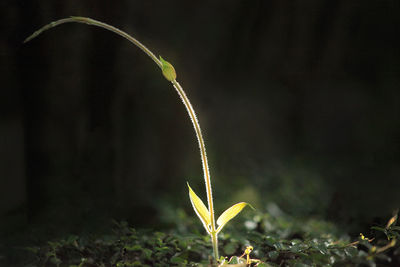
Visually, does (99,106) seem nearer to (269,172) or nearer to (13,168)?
(13,168)

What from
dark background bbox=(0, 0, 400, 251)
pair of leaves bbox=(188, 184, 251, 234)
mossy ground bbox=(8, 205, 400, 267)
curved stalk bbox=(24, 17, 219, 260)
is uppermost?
dark background bbox=(0, 0, 400, 251)

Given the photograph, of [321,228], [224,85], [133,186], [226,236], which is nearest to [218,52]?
[224,85]

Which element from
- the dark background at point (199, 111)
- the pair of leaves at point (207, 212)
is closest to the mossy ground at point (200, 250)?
the pair of leaves at point (207, 212)

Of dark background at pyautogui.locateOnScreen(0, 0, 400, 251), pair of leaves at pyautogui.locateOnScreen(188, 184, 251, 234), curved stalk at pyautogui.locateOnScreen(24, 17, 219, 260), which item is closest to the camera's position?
curved stalk at pyautogui.locateOnScreen(24, 17, 219, 260)

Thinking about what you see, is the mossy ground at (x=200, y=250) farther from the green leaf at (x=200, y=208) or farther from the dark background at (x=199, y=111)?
the dark background at (x=199, y=111)

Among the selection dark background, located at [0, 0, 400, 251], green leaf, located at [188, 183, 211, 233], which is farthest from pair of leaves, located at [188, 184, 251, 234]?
dark background, located at [0, 0, 400, 251]

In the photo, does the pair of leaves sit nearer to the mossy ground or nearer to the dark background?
the mossy ground

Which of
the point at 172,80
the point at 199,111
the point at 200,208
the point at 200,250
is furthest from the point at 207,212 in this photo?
the point at 199,111

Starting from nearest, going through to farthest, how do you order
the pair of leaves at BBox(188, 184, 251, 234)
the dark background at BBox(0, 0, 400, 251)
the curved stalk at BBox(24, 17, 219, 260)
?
the curved stalk at BBox(24, 17, 219, 260) → the pair of leaves at BBox(188, 184, 251, 234) → the dark background at BBox(0, 0, 400, 251)

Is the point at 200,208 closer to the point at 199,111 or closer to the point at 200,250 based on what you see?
the point at 200,250
